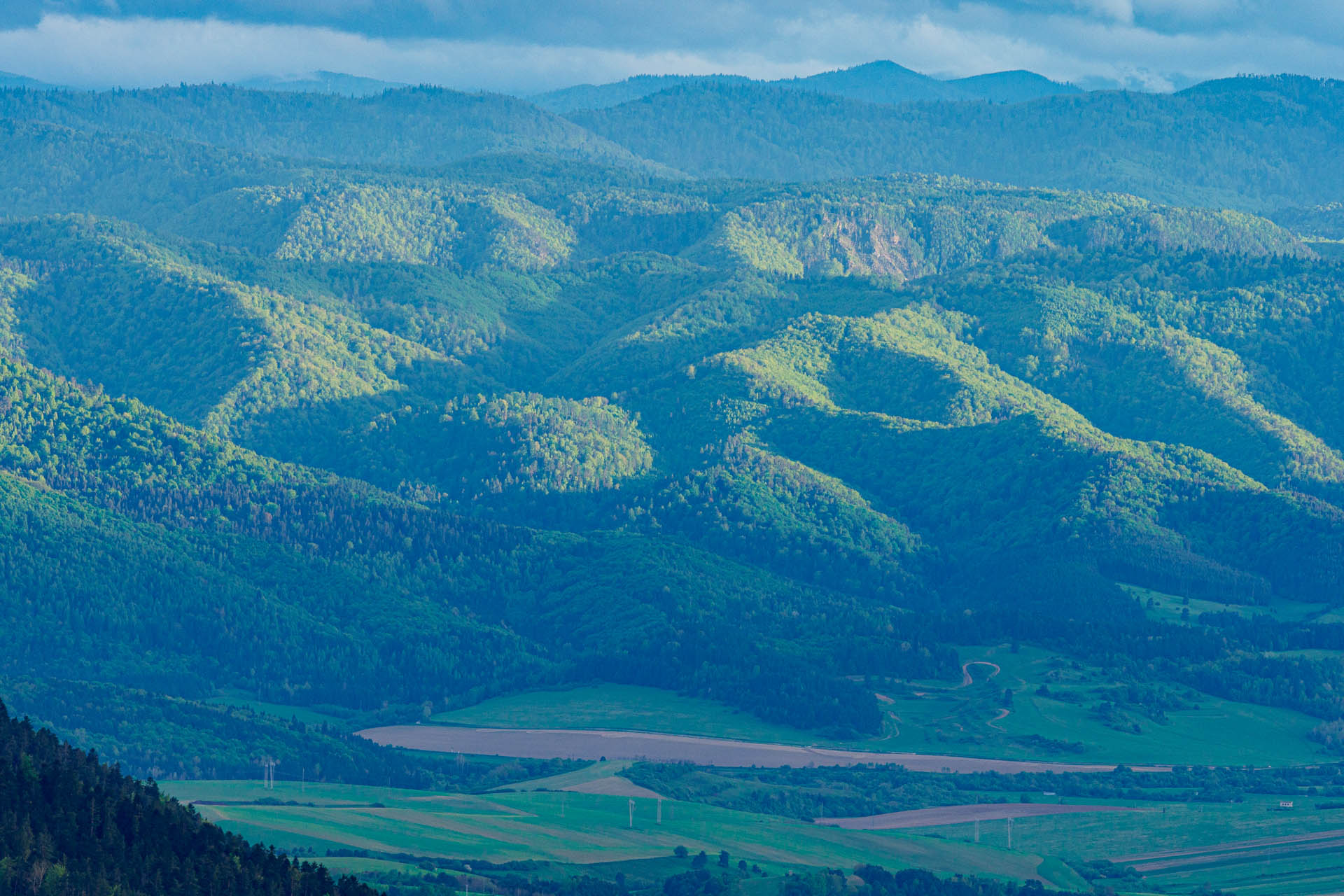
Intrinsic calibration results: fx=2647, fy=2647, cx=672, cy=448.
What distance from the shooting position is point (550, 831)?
17900cm

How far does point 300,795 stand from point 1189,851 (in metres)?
63.9

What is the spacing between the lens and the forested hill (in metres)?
110

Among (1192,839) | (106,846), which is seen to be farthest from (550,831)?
(106,846)

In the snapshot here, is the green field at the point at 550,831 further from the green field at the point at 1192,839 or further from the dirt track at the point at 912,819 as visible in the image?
the green field at the point at 1192,839

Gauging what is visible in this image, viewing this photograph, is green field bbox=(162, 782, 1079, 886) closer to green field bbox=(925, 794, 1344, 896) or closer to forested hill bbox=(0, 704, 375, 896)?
green field bbox=(925, 794, 1344, 896)

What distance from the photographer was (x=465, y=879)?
160000 millimetres

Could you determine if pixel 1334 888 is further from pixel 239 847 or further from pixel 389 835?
pixel 239 847

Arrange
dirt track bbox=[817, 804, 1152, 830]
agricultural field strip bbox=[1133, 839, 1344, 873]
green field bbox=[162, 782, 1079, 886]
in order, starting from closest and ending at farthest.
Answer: green field bbox=[162, 782, 1079, 886] → agricultural field strip bbox=[1133, 839, 1344, 873] → dirt track bbox=[817, 804, 1152, 830]

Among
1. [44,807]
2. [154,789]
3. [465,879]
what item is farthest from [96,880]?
[465,879]

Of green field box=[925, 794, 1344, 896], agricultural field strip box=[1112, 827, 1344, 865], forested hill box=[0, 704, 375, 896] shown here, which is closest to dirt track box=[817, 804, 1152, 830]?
green field box=[925, 794, 1344, 896]

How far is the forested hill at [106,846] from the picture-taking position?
11038cm

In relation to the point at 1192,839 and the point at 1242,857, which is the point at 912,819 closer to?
the point at 1192,839

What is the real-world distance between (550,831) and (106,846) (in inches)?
2523

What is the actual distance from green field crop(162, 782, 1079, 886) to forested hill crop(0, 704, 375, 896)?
1399 inches
